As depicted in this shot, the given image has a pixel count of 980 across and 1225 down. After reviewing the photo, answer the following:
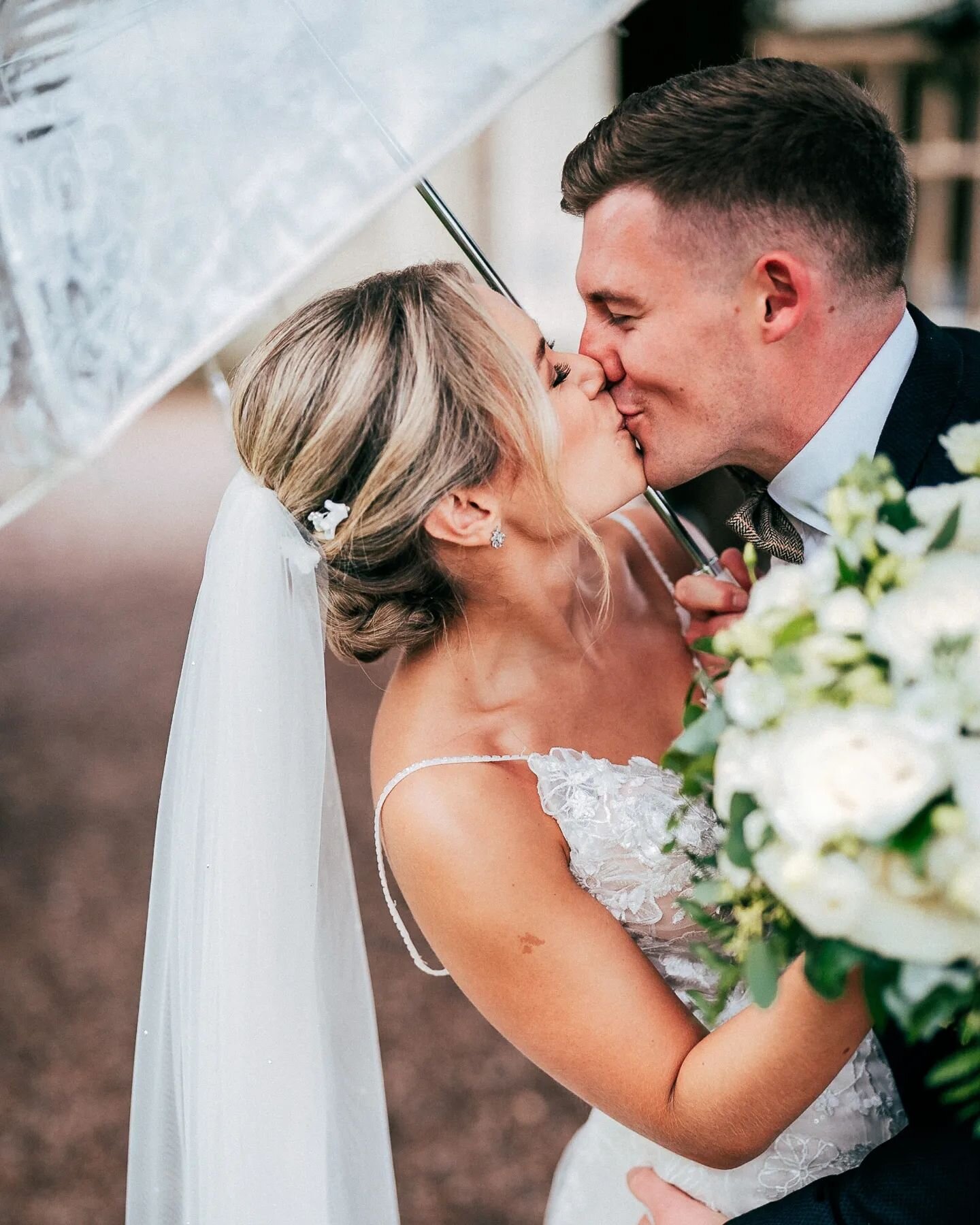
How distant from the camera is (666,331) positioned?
2.12 metres

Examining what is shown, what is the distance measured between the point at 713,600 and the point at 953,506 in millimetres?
1055

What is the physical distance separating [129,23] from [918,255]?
8045 millimetres

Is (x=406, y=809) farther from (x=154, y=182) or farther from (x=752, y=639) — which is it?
(x=154, y=182)

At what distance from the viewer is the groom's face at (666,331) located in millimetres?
2092

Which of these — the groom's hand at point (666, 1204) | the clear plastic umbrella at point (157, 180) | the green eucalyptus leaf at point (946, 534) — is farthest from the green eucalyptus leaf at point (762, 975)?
the clear plastic umbrella at point (157, 180)

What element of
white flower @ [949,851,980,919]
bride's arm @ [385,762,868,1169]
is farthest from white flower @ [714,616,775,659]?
bride's arm @ [385,762,868,1169]

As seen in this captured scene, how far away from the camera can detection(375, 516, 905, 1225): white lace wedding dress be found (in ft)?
6.35

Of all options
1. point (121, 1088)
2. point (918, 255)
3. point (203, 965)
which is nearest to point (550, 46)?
point (203, 965)

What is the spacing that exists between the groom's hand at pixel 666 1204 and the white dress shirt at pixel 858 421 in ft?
3.82

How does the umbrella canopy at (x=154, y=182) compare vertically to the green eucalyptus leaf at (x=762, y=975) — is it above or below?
above

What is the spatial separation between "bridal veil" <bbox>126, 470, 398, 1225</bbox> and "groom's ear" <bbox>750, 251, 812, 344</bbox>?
911 mm

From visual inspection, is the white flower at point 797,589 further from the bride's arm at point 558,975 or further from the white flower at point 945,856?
the bride's arm at point 558,975

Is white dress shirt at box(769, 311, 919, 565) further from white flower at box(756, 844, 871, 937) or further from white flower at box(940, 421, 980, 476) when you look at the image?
white flower at box(756, 844, 871, 937)

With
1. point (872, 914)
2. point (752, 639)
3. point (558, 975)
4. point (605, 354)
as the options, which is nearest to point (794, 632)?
point (752, 639)
